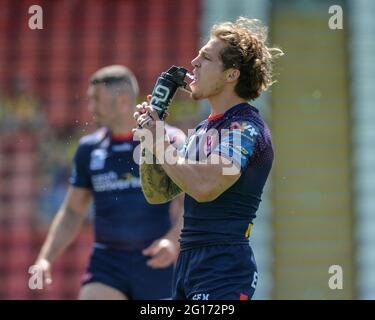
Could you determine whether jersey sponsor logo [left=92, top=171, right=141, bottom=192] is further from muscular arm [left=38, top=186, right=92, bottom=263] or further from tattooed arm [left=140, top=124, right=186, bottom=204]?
tattooed arm [left=140, top=124, right=186, bottom=204]

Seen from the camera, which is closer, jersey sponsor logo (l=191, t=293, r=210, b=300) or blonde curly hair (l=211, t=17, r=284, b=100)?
jersey sponsor logo (l=191, t=293, r=210, b=300)

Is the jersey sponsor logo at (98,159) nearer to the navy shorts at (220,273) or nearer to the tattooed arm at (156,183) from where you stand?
the tattooed arm at (156,183)

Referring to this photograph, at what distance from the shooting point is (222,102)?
3.97m

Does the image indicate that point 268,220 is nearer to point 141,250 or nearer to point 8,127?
point 8,127

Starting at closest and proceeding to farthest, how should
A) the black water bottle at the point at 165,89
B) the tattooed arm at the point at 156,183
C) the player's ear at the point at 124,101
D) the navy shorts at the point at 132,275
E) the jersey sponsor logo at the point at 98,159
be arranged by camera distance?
the black water bottle at the point at 165,89
the tattooed arm at the point at 156,183
the navy shorts at the point at 132,275
the jersey sponsor logo at the point at 98,159
the player's ear at the point at 124,101

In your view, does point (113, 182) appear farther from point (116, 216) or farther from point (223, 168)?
point (223, 168)

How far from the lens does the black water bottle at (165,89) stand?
381cm

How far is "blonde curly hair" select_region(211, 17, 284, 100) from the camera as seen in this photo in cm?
396

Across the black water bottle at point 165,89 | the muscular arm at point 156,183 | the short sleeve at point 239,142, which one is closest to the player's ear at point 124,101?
the muscular arm at point 156,183

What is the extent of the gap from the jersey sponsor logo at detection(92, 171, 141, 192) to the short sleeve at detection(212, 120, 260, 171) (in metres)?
1.80

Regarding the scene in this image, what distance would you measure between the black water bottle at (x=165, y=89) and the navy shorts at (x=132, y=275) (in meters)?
1.88

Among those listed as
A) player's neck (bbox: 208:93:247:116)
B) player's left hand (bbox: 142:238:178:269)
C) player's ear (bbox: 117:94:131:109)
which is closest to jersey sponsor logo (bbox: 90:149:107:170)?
player's ear (bbox: 117:94:131:109)
